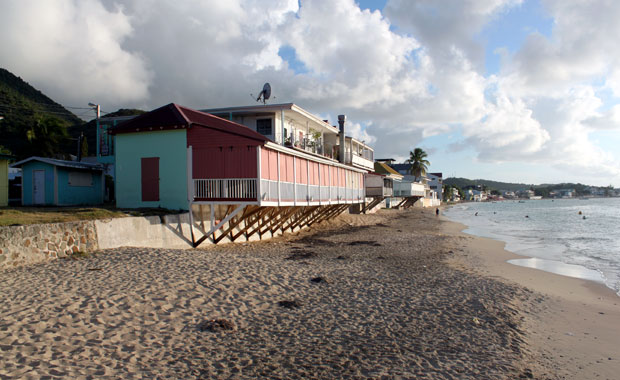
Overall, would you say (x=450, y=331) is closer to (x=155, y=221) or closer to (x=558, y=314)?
(x=558, y=314)

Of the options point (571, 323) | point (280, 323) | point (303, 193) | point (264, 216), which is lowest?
point (571, 323)

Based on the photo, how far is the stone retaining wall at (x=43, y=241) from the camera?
9.74 m

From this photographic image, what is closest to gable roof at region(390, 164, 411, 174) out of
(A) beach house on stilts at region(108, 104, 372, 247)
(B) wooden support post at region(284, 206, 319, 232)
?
(B) wooden support post at region(284, 206, 319, 232)

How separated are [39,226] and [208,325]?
20.6 ft

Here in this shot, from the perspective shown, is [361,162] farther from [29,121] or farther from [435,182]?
[435,182]

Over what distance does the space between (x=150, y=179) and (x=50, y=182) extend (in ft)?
22.0

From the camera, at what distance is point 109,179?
82.3 ft

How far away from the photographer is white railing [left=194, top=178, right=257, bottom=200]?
15367 mm

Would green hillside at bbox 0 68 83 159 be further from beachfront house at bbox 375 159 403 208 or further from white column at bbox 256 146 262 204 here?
beachfront house at bbox 375 159 403 208

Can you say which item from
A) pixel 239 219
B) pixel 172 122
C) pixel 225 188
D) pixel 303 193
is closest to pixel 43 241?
pixel 225 188

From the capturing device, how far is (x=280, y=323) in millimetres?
7836

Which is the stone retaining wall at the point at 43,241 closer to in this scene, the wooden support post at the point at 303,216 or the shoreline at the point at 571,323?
the shoreline at the point at 571,323

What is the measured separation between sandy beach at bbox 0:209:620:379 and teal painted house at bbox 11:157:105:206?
34.8 ft

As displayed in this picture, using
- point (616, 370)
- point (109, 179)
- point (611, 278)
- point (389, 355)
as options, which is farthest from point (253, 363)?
point (109, 179)
